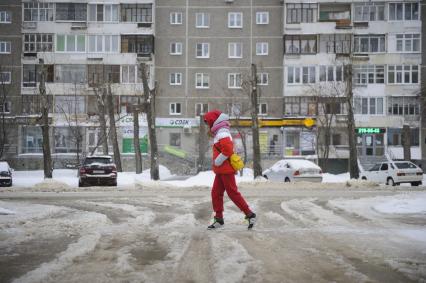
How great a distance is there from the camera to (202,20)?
204 ft

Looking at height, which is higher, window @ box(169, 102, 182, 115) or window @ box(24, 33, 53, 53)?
window @ box(24, 33, 53, 53)

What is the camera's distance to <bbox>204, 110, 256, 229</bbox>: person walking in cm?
875

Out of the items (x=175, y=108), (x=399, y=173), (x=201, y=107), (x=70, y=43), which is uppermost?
(x=70, y=43)

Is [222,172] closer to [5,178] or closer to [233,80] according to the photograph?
[5,178]

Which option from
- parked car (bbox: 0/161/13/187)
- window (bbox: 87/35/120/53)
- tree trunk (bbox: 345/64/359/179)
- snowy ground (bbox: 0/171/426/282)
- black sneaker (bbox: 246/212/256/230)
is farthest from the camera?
window (bbox: 87/35/120/53)

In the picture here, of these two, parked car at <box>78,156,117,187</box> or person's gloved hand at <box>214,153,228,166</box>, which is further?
parked car at <box>78,156,117,187</box>

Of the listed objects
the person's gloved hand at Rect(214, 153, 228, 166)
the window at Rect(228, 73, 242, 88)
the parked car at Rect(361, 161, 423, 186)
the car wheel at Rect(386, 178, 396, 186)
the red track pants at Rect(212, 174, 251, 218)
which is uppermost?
the window at Rect(228, 73, 242, 88)

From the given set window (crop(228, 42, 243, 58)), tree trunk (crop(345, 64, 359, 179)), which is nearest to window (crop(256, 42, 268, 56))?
window (crop(228, 42, 243, 58))

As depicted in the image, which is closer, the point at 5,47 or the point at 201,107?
the point at 5,47

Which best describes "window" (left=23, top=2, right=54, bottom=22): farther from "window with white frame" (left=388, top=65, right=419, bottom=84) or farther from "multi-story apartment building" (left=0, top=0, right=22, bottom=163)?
"window with white frame" (left=388, top=65, right=419, bottom=84)

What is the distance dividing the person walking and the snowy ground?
0.25 meters

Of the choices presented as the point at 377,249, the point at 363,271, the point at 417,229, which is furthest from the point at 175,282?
the point at 417,229

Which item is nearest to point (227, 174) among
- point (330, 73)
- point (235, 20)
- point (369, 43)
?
point (330, 73)

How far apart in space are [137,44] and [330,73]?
66.6ft
